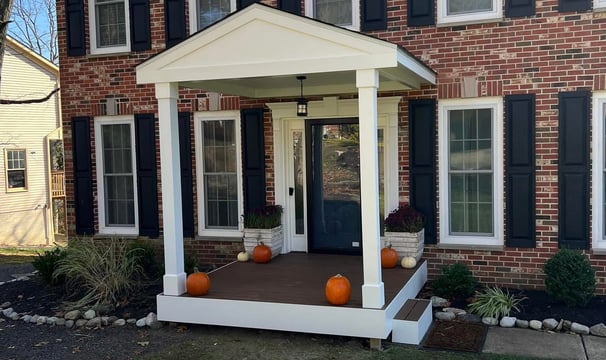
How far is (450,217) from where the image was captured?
24.9 feet

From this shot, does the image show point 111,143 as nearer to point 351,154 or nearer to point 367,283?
point 351,154

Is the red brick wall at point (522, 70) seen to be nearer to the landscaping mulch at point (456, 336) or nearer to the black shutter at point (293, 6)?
the black shutter at point (293, 6)

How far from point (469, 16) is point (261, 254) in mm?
4029

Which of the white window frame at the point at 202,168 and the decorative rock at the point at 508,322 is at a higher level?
the white window frame at the point at 202,168

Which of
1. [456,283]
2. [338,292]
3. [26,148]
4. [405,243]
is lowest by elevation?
[456,283]

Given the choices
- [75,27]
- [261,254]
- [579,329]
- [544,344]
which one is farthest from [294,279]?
[75,27]

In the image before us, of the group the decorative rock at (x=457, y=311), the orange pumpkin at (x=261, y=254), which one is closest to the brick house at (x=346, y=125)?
the orange pumpkin at (x=261, y=254)

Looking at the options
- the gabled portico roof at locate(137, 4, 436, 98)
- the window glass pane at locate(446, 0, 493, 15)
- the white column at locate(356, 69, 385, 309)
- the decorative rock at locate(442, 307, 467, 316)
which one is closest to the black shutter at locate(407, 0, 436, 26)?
the window glass pane at locate(446, 0, 493, 15)

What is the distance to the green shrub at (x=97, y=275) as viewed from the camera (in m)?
7.16

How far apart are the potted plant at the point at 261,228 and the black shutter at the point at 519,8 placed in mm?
3959

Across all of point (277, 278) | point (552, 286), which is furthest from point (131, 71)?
point (552, 286)

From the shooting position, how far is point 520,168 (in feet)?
23.4

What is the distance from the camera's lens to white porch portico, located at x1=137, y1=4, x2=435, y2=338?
5500 millimetres

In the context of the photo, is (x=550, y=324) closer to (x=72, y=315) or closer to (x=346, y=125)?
(x=346, y=125)
